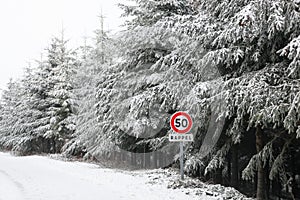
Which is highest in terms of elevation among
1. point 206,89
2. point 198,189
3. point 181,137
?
point 206,89

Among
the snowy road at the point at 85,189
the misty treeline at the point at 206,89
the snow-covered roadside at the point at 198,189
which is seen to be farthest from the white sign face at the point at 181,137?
the snowy road at the point at 85,189

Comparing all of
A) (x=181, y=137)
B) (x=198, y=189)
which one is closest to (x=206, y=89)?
(x=181, y=137)

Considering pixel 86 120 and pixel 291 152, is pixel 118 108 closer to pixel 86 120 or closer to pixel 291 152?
pixel 86 120

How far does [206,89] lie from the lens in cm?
867

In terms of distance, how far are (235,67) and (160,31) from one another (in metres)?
4.06

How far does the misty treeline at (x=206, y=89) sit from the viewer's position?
23.5ft

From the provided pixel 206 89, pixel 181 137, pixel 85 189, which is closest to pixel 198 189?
pixel 181 137

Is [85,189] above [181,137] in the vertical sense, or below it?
below

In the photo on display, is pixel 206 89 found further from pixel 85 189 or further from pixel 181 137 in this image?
pixel 85 189

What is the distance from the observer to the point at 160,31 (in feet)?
39.8

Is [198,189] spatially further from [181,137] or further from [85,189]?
[85,189]

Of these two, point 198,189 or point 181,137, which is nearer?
point 198,189

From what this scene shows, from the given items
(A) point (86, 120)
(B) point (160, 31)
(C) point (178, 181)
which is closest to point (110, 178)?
(C) point (178, 181)

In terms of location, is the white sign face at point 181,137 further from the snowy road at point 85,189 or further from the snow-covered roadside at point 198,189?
the snowy road at point 85,189
